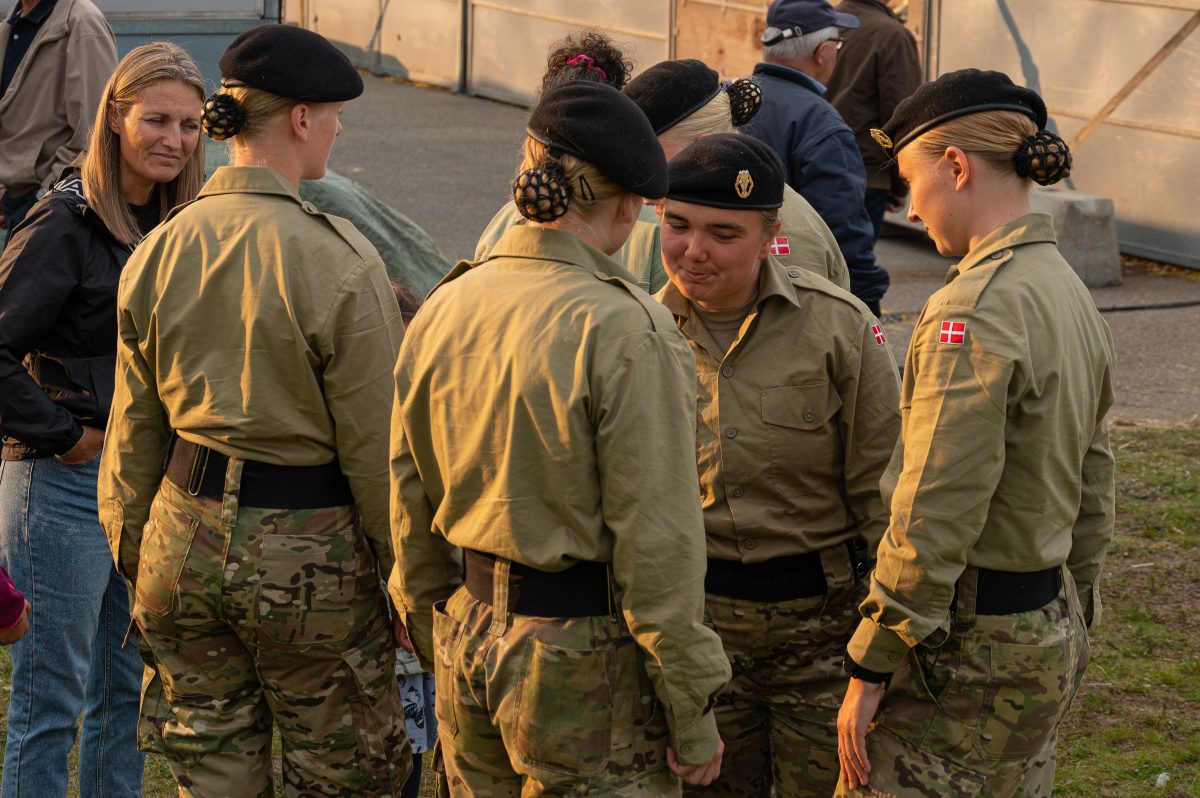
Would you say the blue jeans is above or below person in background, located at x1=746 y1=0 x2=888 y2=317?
below

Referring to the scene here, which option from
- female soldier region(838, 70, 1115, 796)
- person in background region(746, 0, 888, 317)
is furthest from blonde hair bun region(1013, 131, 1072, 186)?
person in background region(746, 0, 888, 317)

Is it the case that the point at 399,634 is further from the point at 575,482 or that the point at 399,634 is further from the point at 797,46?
the point at 797,46

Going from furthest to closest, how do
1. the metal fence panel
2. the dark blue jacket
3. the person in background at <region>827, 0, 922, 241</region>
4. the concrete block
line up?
1. the metal fence panel
2. the concrete block
3. the person in background at <region>827, 0, 922, 241</region>
4. the dark blue jacket

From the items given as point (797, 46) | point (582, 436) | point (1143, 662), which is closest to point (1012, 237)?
point (582, 436)

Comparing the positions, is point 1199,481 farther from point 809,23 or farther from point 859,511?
point 859,511

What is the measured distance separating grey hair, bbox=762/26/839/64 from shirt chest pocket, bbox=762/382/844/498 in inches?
122

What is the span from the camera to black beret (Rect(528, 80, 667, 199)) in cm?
279

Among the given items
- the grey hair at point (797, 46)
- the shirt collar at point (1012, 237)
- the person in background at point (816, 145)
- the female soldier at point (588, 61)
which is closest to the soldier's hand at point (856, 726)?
the shirt collar at point (1012, 237)

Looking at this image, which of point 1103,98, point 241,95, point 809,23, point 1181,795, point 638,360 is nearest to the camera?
point 638,360

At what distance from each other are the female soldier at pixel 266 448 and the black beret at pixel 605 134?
716 mm

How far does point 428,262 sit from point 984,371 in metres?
4.33

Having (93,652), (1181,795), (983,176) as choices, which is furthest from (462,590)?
(1181,795)

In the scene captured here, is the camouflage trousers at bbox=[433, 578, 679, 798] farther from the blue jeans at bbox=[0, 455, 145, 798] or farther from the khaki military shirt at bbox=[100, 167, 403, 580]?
the blue jeans at bbox=[0, 455, 145, 798]

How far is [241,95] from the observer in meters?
3.34
